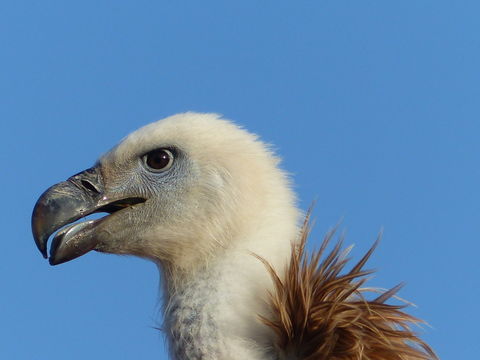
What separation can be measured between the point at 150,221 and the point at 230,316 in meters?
1.23

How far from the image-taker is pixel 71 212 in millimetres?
6852

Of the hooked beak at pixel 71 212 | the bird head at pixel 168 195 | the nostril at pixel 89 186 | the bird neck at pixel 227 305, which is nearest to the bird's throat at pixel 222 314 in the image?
the bird neck at pixel 227 305

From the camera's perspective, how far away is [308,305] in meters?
5.88

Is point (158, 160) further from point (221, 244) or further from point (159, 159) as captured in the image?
point (221, 244)

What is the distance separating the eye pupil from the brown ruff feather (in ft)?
4.28

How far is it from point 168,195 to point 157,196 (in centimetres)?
10

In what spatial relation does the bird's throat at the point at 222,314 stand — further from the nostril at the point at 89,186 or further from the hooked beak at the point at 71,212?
Answer: the nostril at the point at 89,186

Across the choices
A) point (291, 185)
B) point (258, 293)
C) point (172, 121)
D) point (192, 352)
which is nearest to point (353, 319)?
point (258, 293)

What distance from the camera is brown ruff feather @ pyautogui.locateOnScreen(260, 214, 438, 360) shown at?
576 centimetres

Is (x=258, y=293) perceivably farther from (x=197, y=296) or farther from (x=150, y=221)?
(x=150, y=221)

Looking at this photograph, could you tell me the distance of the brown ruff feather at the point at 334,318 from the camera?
5.76 metres

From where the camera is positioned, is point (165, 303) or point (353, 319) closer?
point (353, 319)

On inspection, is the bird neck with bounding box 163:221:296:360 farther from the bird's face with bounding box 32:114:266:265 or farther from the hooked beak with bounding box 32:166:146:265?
→ the hooked beak with bounding box 32:166:146:265

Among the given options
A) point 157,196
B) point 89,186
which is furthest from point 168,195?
point 89,186
